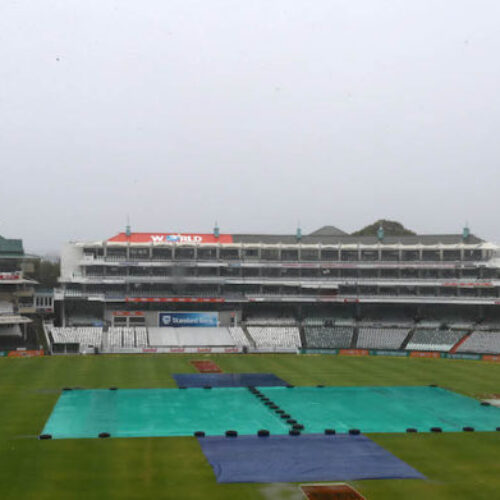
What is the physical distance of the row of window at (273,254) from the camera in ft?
276

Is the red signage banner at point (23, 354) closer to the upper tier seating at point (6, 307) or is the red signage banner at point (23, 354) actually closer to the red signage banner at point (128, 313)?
the upper tier seating at point (6, 307)

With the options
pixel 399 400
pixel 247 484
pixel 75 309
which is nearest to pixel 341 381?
pixel 399 400

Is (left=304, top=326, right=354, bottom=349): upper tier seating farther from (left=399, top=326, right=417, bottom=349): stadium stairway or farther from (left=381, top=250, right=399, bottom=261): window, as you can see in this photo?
(left=381, top=250, right=399, bottom=261): window

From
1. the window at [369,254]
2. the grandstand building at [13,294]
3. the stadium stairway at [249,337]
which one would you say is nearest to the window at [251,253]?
the stadium stairway at [249,337]

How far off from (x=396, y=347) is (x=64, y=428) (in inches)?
1903

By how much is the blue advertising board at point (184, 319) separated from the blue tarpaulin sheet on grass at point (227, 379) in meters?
24.3

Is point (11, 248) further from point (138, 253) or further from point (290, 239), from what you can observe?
point (290, 239)

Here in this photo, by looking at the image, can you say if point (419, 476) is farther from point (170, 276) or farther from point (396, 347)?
point (170, 276)

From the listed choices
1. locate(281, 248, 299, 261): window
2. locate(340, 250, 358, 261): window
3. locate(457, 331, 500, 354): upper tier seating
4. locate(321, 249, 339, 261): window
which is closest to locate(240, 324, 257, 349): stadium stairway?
locate(281, 248, 299, 261): window

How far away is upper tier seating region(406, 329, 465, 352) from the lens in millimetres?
74438

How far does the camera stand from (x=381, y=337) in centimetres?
7844

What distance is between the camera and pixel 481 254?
8350 centimetres

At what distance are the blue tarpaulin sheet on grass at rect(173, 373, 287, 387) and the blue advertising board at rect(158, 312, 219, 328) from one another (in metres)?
24.3

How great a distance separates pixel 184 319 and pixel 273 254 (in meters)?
14.3
